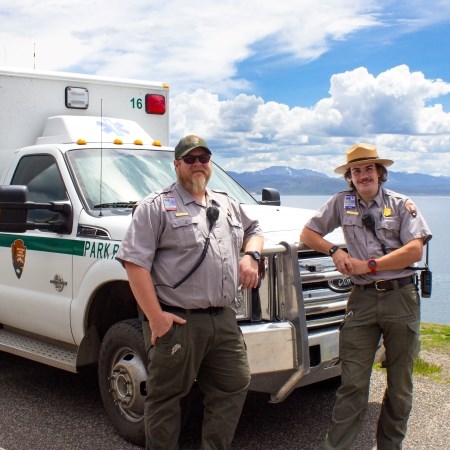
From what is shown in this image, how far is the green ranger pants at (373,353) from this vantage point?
4340 millimetres

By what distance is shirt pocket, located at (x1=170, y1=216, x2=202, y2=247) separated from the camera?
154 inches

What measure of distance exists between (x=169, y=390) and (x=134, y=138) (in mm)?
3351

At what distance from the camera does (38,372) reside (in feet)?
22.8

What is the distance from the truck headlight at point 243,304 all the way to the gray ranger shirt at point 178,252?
668 millimetres

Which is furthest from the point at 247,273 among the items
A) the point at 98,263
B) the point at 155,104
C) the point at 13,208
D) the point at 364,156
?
the point at 155,104

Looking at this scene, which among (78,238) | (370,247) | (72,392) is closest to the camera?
(370,247)

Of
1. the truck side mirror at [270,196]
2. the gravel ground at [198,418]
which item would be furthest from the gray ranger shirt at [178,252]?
the truck side mirror at [270,196]

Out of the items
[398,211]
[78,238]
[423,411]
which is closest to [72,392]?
[78,238]

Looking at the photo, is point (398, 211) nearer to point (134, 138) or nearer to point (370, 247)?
point (370, 247)

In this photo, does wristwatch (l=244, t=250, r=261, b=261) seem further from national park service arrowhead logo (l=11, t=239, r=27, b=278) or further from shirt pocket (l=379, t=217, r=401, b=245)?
national park service arrowhead logo (l=11, t=239, r=27, b=278)

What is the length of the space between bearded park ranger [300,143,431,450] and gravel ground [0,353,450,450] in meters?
0.66

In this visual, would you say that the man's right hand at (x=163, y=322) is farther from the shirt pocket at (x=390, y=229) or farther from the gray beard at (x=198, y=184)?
the shirt pocket at (x=390, y=229)

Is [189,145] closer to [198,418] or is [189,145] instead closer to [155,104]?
[198,418]

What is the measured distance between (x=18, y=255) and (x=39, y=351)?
0.76 metres
